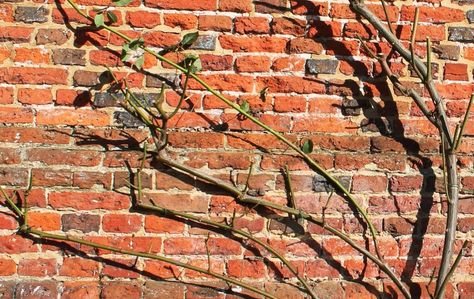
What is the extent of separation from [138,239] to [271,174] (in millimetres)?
614

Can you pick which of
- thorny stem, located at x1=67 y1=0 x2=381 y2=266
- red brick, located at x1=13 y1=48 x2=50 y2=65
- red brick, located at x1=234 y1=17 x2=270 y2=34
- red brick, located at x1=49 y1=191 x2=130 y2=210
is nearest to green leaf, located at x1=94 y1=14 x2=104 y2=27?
thorny stem, located at x1=67 y1=0 x2=381 y2=266

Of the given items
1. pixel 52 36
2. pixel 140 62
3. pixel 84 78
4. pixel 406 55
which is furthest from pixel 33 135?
pixel 406 55

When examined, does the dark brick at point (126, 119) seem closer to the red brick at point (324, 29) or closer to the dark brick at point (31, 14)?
the dark brick at point (31, 14)

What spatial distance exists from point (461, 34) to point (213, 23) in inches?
42.6

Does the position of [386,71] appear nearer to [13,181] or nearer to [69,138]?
[69,138]

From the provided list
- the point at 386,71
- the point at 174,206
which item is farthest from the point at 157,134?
the point at 386,71

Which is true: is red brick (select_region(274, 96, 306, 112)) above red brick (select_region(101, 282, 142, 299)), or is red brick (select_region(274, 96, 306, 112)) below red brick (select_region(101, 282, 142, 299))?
above

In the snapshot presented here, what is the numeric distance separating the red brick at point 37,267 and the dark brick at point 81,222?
15 centimetres

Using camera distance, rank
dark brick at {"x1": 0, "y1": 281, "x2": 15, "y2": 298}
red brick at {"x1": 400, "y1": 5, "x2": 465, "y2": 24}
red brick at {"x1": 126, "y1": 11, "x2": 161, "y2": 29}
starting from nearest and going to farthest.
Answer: dark brick at {"x1": 0, "y1": 281, "x2": 15, "y2": 298}, red brick at {"x1": 126, "y1": 11, "x2": 161, "y2": 29}, red brick at {"x1": 400, "y1": 5, "x2": 465, "y2": 24}

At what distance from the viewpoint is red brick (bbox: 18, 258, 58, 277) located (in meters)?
2.59

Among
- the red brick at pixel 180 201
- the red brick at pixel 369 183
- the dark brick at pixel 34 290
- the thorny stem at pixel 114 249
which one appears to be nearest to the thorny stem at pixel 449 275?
the red brick at pixel 369 183

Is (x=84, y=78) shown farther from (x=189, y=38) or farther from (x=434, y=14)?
(x=434, y=14)

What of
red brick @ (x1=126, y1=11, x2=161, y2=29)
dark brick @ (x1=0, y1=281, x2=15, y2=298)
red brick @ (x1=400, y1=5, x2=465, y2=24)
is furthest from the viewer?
red brick @ (x1=400, y1=5, x2=465, y2=24)

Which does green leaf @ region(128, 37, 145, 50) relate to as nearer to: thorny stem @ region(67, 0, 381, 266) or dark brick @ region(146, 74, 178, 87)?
thorny stem @ region(67, 0, 381, 266)
